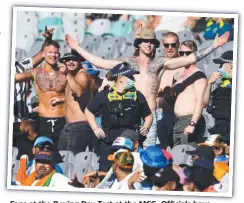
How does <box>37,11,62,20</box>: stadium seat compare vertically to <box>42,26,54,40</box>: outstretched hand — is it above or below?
above

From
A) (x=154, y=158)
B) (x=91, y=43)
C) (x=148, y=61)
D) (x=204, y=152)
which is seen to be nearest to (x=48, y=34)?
(x=91, y=43)

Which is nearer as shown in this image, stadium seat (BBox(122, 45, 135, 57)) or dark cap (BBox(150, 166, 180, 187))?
dark cap (BBox(150, 166, 180, 187))

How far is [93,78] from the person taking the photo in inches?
208

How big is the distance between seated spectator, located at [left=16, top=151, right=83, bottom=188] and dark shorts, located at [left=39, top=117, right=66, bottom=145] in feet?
0.50

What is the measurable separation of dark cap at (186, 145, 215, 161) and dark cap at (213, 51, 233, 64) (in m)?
0.73

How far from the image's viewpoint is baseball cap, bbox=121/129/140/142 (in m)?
5.23

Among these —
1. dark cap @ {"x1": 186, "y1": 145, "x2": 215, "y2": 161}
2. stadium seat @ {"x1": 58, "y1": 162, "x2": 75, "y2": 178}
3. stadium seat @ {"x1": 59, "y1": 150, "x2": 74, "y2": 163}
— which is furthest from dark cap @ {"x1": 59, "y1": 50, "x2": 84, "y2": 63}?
dark cap @ {"x1": 186, "y1": 145, "x2": 215, "y2": 161}

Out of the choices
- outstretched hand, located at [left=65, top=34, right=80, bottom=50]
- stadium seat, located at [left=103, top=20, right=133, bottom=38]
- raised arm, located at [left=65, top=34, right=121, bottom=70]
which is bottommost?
raised arm, located at [left=65, top=34, right=121, bottom=70]

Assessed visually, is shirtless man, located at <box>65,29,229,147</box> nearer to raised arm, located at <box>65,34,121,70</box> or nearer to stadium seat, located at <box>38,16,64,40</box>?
raised arm, located at <box>65,34,121,70</box>

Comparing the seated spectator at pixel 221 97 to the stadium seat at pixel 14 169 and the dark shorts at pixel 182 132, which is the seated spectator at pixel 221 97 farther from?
the stadium seat at pixel 14 169

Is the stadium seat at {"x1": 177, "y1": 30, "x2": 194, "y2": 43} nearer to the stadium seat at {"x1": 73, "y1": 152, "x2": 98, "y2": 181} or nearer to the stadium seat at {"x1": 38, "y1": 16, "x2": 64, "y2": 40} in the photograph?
the stadium seat at {"x1": 38, "y1": 16, "x2": 64, "y2": 40}

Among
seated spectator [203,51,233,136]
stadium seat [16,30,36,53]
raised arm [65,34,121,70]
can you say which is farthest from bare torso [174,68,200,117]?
stadium seat [16,30,36,53]

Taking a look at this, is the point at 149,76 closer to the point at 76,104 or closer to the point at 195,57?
the point at 195,57

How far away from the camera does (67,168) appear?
5258mm
